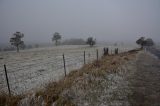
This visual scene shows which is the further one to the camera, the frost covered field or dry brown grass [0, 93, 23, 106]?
the frost covered field

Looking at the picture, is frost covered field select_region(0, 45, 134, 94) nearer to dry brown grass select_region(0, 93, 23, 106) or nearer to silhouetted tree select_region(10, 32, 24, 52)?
dry brown grass select_region(0, 93, 23, 106)

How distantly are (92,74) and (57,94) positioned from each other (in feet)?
12.6

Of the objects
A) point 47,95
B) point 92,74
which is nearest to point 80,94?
point 47,95

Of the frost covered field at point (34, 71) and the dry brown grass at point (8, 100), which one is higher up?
the dry brown grass at point (8, 100)

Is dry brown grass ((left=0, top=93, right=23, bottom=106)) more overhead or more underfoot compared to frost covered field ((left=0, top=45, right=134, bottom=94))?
more overhead

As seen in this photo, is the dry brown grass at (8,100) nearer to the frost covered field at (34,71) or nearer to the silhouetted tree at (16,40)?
the frost covered field at (34,71)

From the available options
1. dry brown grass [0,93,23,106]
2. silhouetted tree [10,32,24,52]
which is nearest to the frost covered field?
dry brown grass [0,93,23,106]

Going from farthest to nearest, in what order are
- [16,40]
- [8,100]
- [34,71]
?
[16,40], [34,71], [8,100]

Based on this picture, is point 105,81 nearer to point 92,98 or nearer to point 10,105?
point 92,98

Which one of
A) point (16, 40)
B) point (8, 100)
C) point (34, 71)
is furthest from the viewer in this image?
point (16, 40)

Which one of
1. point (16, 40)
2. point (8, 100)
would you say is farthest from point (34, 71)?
point (16, 40)

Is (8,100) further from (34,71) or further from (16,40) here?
(16,40)

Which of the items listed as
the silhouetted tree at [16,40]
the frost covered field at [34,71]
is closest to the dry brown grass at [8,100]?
the frost covered field at [34,71]

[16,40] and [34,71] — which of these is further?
[16,40]
